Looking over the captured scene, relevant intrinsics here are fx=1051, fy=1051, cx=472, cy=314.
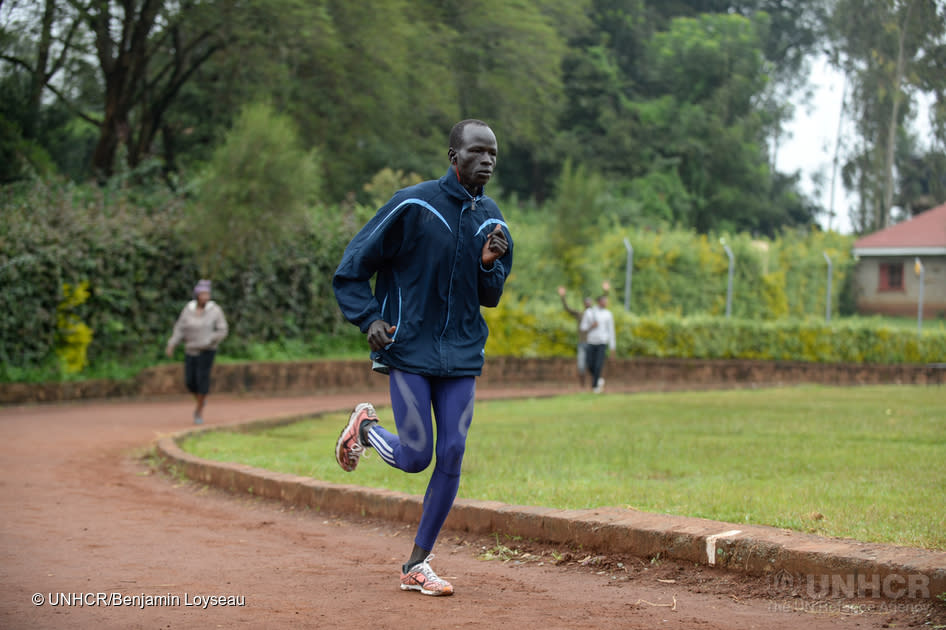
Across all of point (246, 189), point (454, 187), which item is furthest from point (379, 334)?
point (246, 189)

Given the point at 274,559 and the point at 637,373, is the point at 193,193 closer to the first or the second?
the point at 637,373

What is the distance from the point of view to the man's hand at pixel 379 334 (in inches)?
188

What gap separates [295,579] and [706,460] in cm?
510

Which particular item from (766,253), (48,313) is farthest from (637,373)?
(48,313)

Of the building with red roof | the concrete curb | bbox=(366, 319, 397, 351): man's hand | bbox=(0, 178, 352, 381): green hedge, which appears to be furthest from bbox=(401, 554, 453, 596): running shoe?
the building with red roof

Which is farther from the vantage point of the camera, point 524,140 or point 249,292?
point 524,140

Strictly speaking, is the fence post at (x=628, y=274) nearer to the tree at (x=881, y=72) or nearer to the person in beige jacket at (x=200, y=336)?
the tree at (x=881, y=72)

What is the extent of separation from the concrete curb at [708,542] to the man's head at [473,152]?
218 cm

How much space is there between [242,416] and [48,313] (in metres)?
4.56

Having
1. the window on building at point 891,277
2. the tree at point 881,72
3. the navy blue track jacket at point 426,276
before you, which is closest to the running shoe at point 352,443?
the navy blue track jacket at point 426,276

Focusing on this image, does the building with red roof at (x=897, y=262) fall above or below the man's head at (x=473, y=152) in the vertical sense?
above

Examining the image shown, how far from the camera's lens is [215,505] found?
27.6ft

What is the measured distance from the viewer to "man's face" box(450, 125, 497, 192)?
4895 mm

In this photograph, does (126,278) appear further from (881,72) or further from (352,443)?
(881,72)
